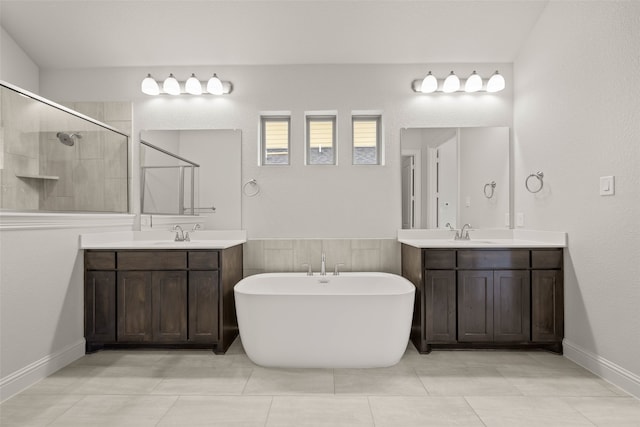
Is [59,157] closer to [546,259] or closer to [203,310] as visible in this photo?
[203,310]

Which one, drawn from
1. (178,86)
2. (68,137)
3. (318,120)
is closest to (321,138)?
(318,120)

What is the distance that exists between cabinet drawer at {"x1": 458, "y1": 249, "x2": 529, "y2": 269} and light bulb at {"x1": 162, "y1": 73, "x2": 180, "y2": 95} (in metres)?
2.71

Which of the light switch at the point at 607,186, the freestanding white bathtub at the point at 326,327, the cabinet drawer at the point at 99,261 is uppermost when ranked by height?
the light switch at the point at 607,186

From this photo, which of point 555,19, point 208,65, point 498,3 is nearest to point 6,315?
point 208,65

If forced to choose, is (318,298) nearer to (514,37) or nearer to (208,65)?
(208,65)

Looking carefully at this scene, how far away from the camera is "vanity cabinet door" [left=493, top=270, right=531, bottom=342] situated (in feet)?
8.75

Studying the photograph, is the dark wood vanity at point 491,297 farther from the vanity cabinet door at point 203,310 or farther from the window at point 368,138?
the vanity cabinet door at point 203,310

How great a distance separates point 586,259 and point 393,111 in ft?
6.09

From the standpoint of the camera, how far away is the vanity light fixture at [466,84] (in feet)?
10.4

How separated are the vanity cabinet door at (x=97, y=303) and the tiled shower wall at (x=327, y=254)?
1086 mm

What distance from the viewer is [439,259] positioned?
8.83 ft

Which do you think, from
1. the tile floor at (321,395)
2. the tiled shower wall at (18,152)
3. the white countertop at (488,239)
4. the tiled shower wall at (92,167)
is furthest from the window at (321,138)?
the tiled shower wall at (18,152)

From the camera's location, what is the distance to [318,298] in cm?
239

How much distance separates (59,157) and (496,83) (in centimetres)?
361
